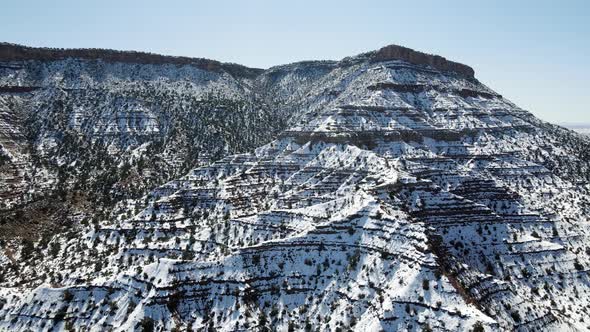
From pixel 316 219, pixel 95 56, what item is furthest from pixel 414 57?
pixel 95 56

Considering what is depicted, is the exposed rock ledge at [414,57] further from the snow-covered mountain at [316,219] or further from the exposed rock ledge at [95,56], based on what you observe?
the exposed rock ledge at [95,56]

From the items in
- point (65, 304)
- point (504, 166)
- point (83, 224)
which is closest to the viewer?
point (65, 304)

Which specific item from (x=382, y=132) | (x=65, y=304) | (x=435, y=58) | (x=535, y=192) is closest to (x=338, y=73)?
(x=435, y=58)

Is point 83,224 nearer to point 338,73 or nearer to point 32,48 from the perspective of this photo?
point 32,48

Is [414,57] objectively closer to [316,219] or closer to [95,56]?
[316,219]

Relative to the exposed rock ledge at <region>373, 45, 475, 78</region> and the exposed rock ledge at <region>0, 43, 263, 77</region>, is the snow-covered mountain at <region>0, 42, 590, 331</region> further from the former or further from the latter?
the exposed rock ledge at <region>373, 45, 475, 78</region>

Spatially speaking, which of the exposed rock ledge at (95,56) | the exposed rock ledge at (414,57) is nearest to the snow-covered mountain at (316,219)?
the exposed rock ledge at (95,56)

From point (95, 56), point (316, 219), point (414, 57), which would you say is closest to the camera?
point (316, 219)

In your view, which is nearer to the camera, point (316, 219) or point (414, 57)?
point (316, 219)
